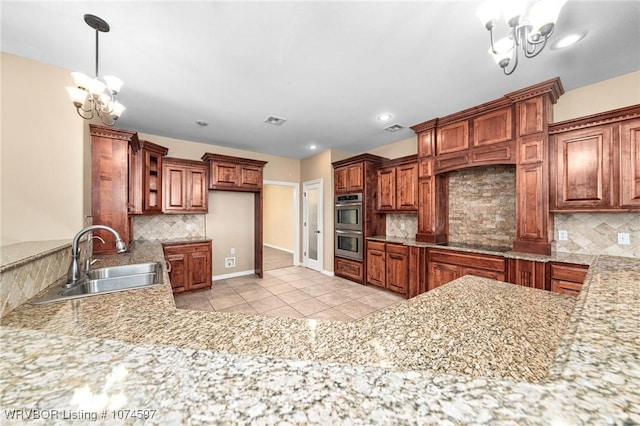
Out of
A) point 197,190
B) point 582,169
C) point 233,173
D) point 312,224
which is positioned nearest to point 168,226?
point 197,190

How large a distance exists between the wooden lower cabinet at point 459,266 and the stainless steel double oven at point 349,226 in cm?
133

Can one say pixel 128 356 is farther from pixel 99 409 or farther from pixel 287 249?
pixel 287 249

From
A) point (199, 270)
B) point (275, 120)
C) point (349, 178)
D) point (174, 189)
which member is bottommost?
point (199, 270)

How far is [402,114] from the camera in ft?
10.9

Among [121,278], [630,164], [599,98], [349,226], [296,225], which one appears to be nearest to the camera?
[121,278]

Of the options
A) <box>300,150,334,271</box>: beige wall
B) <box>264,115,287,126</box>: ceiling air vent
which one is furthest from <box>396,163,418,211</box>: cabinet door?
<box>264,115,287,126</box>: ceiling air vent

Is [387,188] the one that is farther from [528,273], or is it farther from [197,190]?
[197,190]

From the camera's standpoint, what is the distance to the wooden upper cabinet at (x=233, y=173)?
4258mm

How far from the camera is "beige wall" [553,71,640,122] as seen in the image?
233 centimetres

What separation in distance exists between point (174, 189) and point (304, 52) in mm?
3229

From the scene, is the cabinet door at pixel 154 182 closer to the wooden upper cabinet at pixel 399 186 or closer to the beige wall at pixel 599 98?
the wooden upper cabinet at pixel 399 186

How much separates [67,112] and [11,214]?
101cm

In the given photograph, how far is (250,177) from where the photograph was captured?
4602 millimetres

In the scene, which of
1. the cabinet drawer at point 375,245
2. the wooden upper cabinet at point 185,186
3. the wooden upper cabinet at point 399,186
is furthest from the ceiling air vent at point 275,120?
the cabinet drawer at point 375,245
